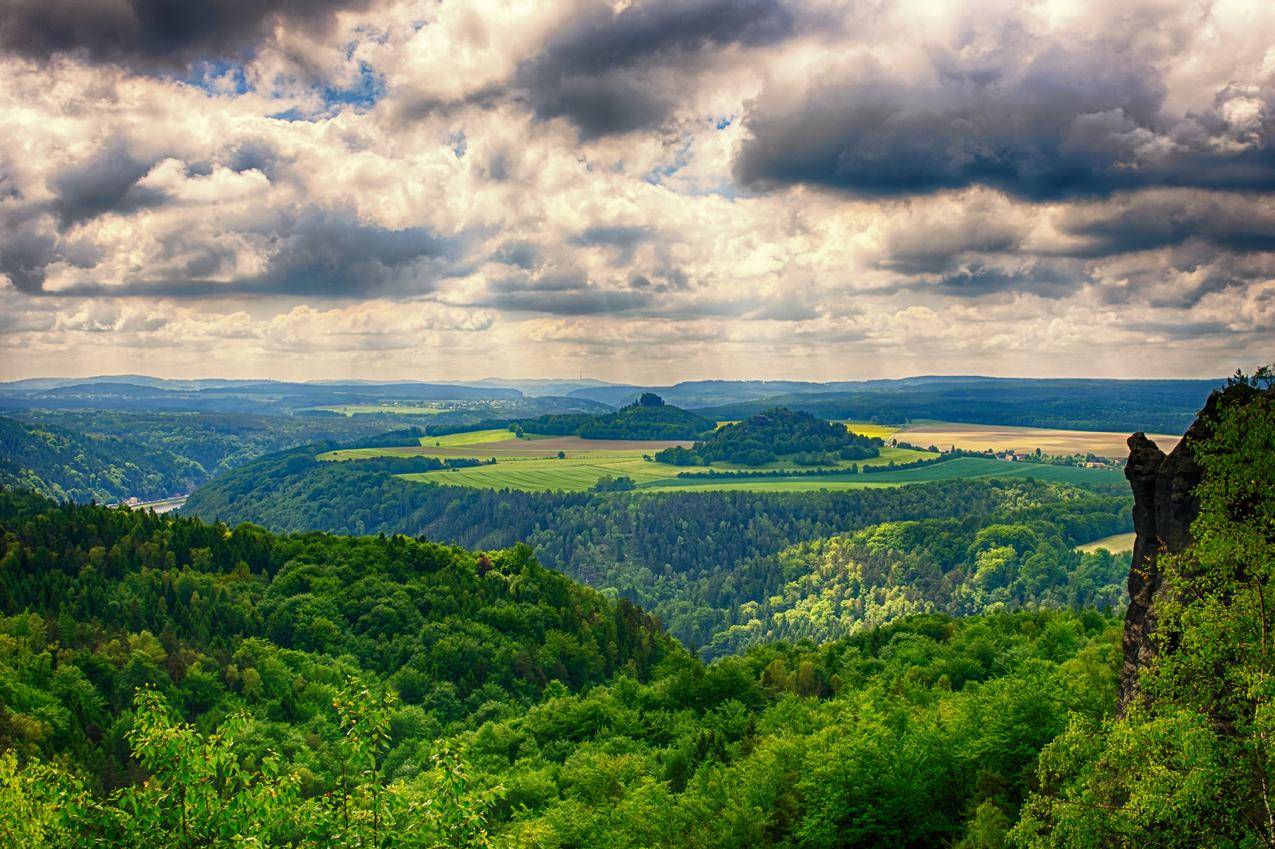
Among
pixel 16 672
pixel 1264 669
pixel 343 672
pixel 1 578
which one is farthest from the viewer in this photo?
pixel 1 578

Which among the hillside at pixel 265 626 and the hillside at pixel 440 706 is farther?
the hillside at pixel 265 626

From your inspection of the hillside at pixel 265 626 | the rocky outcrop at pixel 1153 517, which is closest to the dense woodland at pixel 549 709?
the hillside at pixel 265 626

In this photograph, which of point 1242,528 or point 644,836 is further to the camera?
point 644,836

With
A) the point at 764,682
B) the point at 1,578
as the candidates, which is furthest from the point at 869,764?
the point at 1,578

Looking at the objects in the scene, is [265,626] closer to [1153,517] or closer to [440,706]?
[440,706]

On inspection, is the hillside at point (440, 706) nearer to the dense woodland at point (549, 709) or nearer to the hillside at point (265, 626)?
the dense woodland at point (549, 709)

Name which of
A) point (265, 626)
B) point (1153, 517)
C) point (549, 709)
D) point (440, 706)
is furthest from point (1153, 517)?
point (265, 626)

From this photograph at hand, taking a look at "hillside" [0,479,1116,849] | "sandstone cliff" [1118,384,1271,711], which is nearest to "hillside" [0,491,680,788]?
"hillside" [0,479,1116,849]

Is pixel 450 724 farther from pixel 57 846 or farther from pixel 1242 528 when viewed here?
pixel 1242 528
